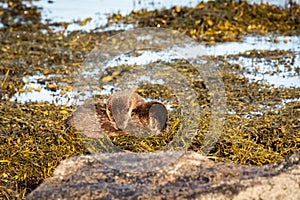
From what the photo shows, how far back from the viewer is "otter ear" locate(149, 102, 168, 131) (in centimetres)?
561

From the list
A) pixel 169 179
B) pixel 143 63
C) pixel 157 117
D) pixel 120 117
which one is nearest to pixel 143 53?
pixel 143 63

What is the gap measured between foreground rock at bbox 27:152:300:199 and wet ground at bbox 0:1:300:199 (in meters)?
1.14

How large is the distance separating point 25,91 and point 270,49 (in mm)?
4004

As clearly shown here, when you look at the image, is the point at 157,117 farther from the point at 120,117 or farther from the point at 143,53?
the point at 143,53

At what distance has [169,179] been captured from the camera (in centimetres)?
324

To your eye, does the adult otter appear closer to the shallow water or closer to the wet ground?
the wet ground

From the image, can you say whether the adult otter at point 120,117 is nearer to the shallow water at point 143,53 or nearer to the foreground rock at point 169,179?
the shallow water at point 143,53

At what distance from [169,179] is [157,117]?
Result: 7.94 ft

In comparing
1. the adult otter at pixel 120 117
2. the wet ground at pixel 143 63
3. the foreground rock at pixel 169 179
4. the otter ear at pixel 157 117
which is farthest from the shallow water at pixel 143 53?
the foreground rock at pixel 169 179

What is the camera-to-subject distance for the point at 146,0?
12.9m

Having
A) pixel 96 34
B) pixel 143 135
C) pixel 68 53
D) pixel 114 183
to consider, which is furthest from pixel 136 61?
pixel 114 183

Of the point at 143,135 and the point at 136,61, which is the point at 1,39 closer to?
the point at 136,61

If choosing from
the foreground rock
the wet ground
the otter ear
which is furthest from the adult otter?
the foreground rock

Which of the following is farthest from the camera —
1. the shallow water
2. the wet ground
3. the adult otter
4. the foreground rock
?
the shallow water
